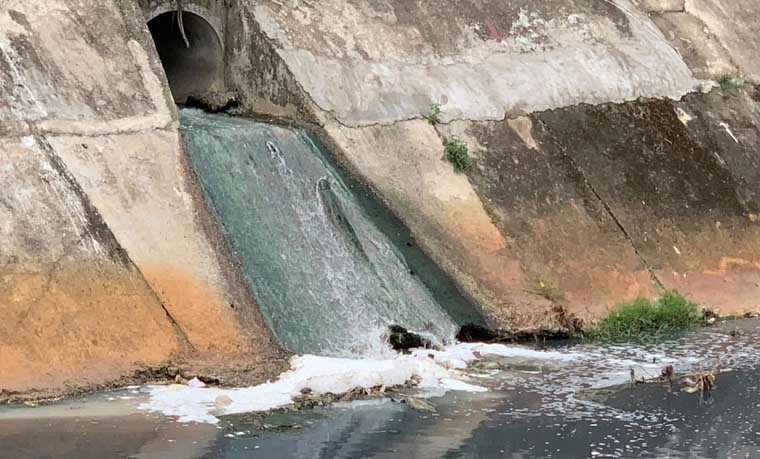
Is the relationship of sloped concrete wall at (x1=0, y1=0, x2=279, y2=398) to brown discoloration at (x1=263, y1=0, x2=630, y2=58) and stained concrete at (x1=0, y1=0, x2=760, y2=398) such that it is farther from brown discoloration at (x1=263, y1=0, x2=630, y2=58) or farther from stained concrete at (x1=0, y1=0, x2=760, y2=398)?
brown discoloration at (x1=263, y1=0, x2=630, y2=58)

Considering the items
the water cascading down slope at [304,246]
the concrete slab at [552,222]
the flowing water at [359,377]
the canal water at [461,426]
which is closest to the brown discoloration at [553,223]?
the concrete slab at [552,222]

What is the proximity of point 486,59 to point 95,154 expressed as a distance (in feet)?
14.4

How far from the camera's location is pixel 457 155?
9.15 m

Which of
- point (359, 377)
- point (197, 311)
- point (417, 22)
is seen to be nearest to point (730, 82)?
point (417, 22)

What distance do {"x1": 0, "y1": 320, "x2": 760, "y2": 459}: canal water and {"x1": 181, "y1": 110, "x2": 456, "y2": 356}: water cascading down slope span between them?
0.98 metres

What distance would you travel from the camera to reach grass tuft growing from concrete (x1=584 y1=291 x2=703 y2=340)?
27.4ft

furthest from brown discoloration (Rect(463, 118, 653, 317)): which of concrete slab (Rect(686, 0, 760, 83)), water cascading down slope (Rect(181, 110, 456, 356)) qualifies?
concrete slab (Rect(686, 0, 760, 83))

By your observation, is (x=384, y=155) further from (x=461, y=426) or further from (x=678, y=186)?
(x=461, y=426)

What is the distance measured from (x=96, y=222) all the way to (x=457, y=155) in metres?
3.40

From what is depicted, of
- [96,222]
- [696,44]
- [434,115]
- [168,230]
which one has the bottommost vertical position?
[168,230]

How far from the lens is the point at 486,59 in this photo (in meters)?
10.3

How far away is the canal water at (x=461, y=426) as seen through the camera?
5.40 m

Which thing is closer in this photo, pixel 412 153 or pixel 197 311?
pixel 197 311

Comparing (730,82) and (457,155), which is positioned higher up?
(730,82)
